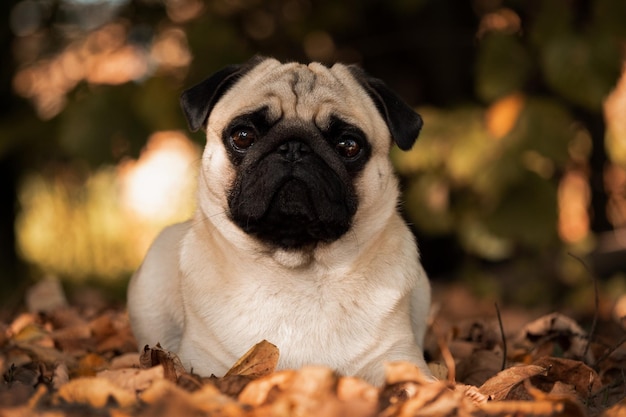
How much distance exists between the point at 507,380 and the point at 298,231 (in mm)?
969

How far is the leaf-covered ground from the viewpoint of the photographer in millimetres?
2059

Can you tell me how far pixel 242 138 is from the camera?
10.7 ft

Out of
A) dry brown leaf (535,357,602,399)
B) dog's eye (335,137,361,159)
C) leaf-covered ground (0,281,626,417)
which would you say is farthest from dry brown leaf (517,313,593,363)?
dog's eye (335,137,361,159)

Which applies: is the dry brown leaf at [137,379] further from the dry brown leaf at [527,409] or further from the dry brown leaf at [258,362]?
the dry brown leaf at [527,409]

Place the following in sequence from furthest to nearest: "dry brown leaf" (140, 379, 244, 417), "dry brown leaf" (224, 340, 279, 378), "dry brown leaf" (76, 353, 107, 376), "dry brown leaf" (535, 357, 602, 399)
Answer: "dry brown leaf" (76, 353, 107, 376) → "dry brown leaf" (535, 357, 602, 399) → "dry brown leaf" (224, 340, 279, 378) → "dry brown leaf" (140, 379, 244, 417)

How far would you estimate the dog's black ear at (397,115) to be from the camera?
3.40 meters

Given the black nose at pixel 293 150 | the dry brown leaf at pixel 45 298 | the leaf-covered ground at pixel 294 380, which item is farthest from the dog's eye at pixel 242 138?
the dry brown leaf at pixel 45 298

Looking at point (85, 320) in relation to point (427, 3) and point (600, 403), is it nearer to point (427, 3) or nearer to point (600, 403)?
point (600, 403)

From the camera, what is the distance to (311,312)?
3102mm

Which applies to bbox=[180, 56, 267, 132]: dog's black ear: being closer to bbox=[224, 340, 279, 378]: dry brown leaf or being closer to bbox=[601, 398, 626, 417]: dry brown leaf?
bbox=[224, 340, 279, 378]: dry brown leaf

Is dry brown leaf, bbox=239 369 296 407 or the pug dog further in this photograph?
the pug dog

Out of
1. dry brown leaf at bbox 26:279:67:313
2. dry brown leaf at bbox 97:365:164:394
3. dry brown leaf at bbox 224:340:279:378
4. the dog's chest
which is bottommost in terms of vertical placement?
dry brown leaf at bbox 26:279:67:313

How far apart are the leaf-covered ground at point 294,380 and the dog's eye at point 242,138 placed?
35.7 inches

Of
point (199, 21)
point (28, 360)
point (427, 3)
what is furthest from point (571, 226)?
point (28, 360)
